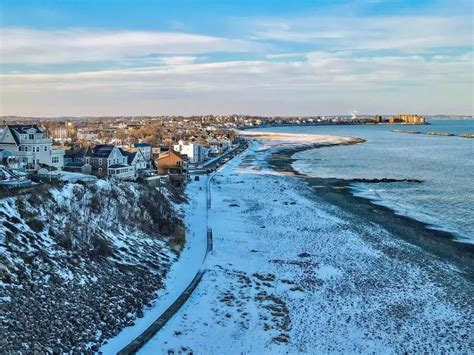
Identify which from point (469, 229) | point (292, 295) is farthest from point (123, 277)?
point (469, 229)

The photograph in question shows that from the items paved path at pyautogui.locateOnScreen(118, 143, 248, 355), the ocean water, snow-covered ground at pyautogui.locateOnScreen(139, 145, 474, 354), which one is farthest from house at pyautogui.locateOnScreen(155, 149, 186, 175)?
paved path at pyautogui.locateOnScreen(118, 143, 248, 355)

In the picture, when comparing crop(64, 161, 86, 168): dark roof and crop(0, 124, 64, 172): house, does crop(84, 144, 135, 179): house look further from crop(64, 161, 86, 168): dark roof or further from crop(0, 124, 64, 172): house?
crop(0, 124, 64, 172): house

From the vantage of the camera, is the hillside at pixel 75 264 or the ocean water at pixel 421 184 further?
the ocean water at pixel 421 184

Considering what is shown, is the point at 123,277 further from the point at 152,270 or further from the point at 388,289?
the point at 388,289

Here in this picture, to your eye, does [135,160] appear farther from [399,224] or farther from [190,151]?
[190,151]

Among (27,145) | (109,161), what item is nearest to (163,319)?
(27,145)

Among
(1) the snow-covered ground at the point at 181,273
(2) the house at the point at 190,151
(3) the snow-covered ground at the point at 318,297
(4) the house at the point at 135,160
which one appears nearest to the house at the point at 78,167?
(4) the house at the point at 135,160

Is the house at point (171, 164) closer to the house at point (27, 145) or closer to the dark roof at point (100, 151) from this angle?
the dark roof at point (100, 151)
